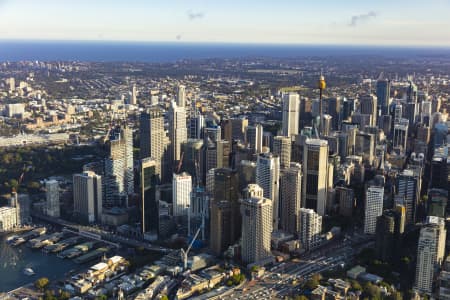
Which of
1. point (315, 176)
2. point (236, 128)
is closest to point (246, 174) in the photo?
point (315, 176)

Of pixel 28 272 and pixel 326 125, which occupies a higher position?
pixel 326 125

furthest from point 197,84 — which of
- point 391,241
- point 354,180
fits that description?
point 391,241

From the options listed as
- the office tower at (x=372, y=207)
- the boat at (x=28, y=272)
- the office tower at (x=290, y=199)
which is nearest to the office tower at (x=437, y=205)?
the office tower at (x=372, y=207)

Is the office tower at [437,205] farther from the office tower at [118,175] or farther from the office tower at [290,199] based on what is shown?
the office tower at [118,175]

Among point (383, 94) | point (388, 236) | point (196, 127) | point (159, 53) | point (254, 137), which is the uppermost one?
point (159, 53)

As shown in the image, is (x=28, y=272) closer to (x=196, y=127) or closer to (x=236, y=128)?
(x=196, y=127)

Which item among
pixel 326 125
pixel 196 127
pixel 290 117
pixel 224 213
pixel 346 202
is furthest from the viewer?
pixel 290 117

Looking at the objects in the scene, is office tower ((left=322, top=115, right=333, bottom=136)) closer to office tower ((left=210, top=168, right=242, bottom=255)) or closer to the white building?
office tower ((left=210, top=168, right=242, bottom=255))

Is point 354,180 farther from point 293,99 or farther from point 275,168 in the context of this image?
point 293,99
